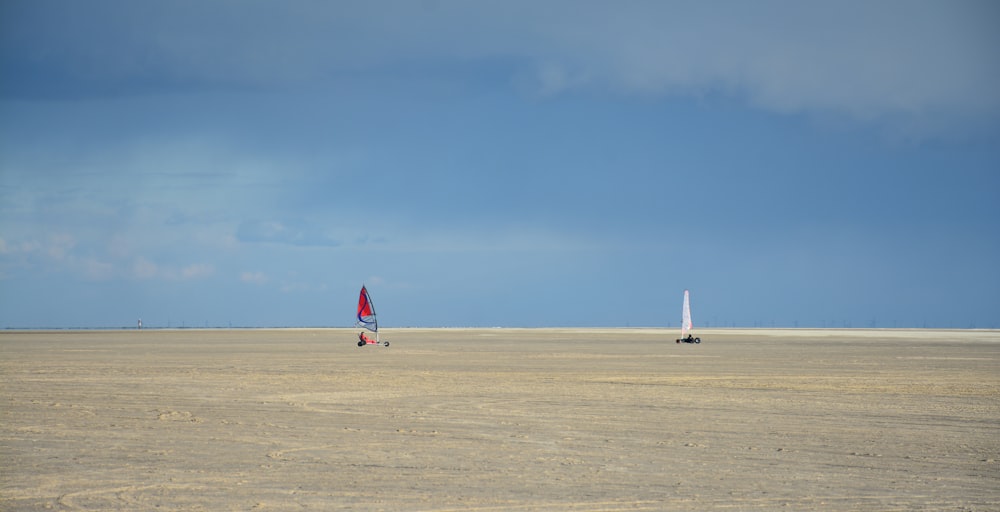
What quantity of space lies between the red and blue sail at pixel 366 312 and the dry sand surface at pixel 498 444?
35.5 meters

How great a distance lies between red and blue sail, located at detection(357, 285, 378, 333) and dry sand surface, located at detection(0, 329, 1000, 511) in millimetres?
35526

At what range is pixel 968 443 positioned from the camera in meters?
13.8

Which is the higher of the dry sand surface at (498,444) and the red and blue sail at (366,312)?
the red and blue sail at (366,312)

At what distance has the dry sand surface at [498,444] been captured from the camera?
32.8 ft

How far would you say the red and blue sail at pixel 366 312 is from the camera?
2429 inches

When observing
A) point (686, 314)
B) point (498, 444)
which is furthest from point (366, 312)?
point (498, 444)

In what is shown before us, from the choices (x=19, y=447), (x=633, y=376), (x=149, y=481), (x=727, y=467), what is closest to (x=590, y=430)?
(x=727, y=467)

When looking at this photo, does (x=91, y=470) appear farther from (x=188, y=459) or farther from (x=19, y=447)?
(x=19, y=447)

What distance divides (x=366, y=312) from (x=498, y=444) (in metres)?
49.8

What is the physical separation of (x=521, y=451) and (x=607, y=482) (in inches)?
95.5

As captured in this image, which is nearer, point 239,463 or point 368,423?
point 239,463

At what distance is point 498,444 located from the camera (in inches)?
536

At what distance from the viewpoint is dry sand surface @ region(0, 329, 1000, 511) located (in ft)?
32.8

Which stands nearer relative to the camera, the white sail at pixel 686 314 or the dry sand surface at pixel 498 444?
the dry sand surface at pixel 498 444
